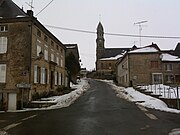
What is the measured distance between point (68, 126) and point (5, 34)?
47.9 ft

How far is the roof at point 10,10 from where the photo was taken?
70.9ft

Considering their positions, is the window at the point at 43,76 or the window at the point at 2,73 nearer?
the window at the point at 2,73

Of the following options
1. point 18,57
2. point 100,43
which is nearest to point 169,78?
point 18,57

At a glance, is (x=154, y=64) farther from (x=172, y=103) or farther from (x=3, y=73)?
(x=3, y=73)

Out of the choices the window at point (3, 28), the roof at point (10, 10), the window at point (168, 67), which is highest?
the roof at point (10, 10)

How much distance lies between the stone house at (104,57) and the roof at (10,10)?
52.1m

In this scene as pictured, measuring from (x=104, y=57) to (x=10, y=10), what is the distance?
223ft

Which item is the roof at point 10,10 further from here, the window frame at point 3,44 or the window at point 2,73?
the window at point 2,73

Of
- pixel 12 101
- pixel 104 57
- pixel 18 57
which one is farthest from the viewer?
pixel 104 57

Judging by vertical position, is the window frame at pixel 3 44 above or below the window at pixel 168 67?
above

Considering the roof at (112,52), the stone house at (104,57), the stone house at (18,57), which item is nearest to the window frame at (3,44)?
the stone house at (18,57)

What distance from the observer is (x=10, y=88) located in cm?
2050

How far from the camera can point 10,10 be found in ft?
74.1

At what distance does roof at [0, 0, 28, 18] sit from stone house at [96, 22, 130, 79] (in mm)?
52069
